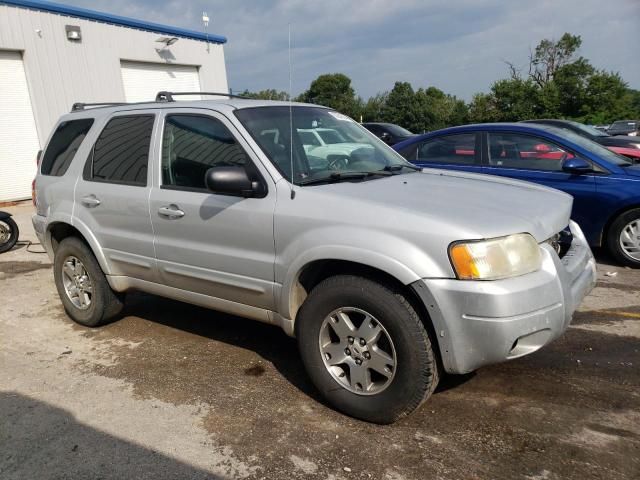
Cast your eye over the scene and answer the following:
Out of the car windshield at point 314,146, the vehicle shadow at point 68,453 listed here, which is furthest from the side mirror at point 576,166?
the vehicle shadow at point 68,453

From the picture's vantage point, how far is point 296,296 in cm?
320

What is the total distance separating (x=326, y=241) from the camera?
2918 millimetres

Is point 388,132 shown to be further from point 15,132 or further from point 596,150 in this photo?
point 596,150

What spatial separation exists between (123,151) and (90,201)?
512 mm

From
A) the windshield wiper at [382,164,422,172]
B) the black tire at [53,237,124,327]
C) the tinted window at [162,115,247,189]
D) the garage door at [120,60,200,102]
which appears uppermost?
the garage door at [120,60,200,102]

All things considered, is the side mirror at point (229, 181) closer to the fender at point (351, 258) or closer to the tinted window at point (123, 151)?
the fender at point (351, 258)

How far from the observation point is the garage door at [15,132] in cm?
1202

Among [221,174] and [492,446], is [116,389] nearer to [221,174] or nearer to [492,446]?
[221,174]

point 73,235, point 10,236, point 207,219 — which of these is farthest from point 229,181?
point 10,236

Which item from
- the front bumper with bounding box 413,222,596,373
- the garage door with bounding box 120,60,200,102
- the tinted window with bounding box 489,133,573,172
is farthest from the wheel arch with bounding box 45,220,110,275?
the garage door with bounding box 120,60,200,102

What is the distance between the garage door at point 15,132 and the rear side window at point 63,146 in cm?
892

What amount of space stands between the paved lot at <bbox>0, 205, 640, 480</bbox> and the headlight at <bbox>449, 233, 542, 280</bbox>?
0.92 meters

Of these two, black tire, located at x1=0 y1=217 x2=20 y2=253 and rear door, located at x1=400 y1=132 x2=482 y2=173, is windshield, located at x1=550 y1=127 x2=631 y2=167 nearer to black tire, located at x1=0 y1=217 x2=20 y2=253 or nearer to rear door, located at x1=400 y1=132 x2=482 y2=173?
rear door, located at x1=400 y1=132 x2=482 y2=173

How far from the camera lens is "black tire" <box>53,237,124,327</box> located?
4.41 m
